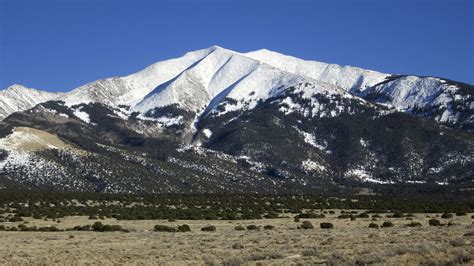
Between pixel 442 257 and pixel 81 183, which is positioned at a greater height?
pixel 81 183

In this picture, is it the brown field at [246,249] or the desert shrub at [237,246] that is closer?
the brown field at [246,249]

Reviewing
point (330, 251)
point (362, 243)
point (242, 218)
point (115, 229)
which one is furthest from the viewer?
point (242, 218)

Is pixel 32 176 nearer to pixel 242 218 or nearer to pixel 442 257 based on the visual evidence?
pixel 242 218

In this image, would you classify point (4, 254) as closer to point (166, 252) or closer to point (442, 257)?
point (166, 252)

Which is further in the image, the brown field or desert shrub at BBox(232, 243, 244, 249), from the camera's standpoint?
desert shrub at BBox(232, 243, 244, 249)

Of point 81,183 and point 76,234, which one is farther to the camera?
point 81,183

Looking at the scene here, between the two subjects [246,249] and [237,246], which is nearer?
[246,249]

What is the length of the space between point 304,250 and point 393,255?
5.48 meters

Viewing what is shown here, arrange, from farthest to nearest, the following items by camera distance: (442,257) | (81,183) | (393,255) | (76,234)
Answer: (81,183) → (76,234) → (393,255) → (442,257)

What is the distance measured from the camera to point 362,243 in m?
35.7

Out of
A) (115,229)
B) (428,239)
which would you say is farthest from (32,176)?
(428,239)

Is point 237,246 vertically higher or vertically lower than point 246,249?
higher

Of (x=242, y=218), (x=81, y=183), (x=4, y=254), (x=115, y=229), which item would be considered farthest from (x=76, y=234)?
(x=81, y=183)

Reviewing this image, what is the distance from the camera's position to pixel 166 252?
35844 mm
